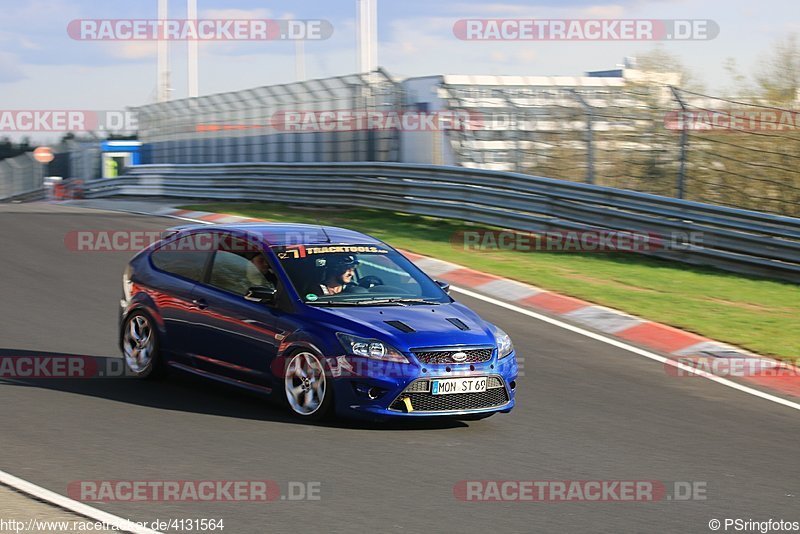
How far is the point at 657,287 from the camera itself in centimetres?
1505

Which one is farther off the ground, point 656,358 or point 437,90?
point 437,90

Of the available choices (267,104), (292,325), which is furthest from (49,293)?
(267,104)

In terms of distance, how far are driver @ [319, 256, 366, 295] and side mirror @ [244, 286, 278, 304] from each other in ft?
1.23

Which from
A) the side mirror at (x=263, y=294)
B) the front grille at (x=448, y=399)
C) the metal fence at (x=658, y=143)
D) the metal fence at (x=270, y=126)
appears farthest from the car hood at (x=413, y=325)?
the metal fence at (x=270, y=126)

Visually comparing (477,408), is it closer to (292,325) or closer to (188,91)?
(292,325)

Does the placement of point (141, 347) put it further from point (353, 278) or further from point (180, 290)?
point (353, 278)

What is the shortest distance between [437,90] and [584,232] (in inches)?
219

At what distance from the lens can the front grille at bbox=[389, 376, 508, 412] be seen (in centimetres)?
788

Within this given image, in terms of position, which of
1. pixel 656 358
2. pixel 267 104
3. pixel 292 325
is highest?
pixel 267 104

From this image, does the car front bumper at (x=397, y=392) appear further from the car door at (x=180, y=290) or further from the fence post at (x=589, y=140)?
the fence post at (x=589, y=140)

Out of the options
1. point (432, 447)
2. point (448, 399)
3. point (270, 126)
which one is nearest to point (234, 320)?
point (448, 399)

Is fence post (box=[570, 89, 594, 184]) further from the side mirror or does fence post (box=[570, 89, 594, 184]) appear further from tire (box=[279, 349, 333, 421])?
tire (box=[279, 349, 333, 421])

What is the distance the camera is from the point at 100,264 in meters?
15.9

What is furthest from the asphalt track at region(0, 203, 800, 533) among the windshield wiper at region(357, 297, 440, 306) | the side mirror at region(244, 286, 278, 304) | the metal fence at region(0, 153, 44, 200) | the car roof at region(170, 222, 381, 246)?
the metal fence at region(0, 153, 44, 200)
